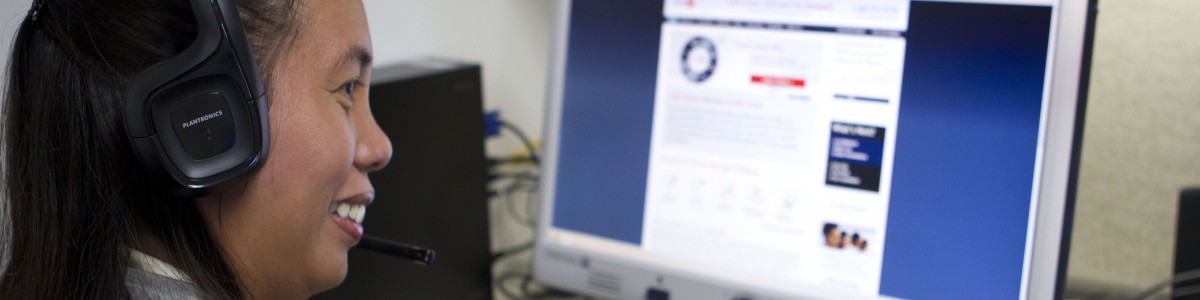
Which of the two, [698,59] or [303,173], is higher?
[698,59]

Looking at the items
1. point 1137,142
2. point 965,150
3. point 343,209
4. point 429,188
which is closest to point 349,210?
point 343,209

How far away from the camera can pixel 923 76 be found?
66cm

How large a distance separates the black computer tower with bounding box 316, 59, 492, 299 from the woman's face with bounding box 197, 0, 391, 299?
0.66 feet

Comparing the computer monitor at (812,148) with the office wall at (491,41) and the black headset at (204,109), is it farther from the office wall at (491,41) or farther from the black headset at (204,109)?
the black headset at (204,109)

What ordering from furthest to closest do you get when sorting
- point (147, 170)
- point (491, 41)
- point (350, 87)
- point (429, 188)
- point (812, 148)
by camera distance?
point (491, 41)
point (429, 188)
point (812, 148)
point (350, 87)
point (147, 170)

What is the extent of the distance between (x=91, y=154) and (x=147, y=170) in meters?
0.04

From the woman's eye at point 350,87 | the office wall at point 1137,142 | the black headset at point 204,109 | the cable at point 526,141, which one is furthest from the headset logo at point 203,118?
the office wall at point 1137,142

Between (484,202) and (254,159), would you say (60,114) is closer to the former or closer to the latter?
(254,159)

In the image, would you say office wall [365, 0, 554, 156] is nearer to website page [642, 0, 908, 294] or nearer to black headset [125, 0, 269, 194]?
website page [642, 0, 908, 294]

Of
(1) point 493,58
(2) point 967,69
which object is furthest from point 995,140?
(1) point 493,58

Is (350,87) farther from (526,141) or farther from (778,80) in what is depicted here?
(526,141)

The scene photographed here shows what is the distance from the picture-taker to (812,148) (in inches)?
27.8

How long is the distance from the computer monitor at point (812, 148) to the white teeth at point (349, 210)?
24 cm

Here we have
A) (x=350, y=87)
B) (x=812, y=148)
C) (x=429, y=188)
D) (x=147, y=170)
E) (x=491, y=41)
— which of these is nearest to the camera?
(x=147, y=170)
